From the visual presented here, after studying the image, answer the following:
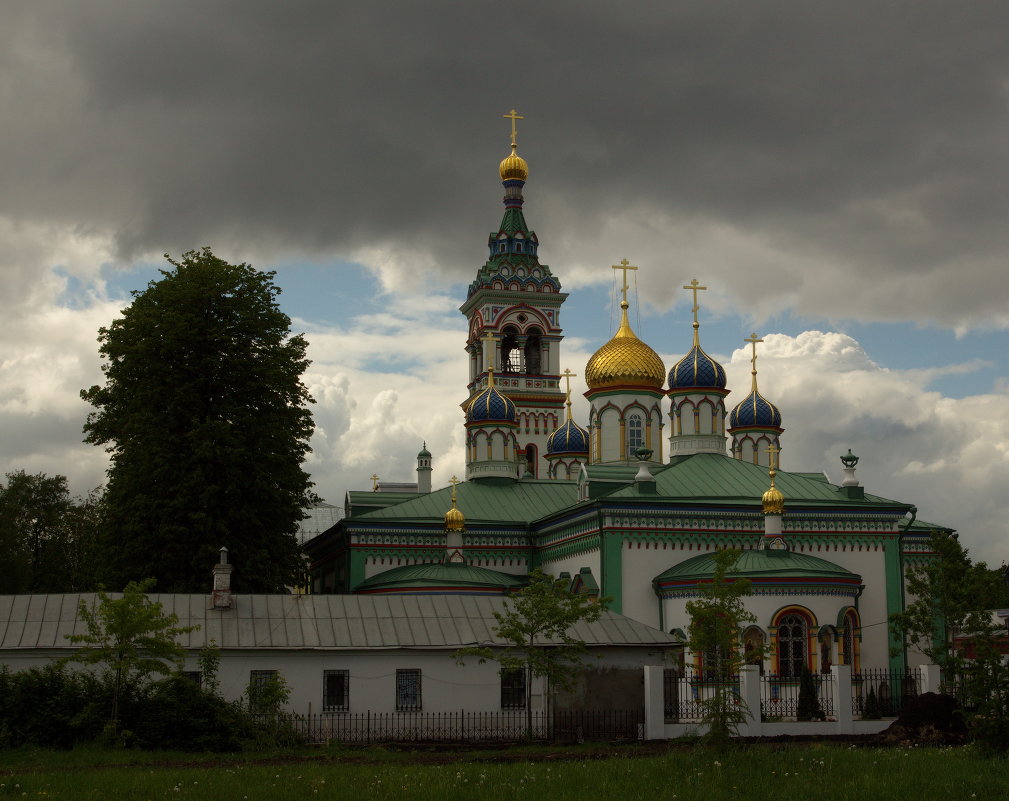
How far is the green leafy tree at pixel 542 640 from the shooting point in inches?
925

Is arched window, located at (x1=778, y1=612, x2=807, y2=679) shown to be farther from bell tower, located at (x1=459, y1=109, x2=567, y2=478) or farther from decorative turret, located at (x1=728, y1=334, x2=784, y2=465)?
bell tower, located at (x1=459, y1=109, x2=567, y2=478)

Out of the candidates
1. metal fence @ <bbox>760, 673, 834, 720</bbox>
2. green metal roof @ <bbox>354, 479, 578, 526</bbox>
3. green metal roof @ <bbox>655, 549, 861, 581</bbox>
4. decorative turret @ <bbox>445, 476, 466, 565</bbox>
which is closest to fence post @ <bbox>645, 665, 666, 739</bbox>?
metal fence @ <bbox>760, 673, 834, 720</bbox>

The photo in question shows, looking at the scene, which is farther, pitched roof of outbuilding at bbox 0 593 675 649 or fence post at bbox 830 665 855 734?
fence post at bbox 830 665 855 734

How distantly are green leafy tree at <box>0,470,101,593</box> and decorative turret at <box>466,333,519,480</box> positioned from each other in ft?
42.1

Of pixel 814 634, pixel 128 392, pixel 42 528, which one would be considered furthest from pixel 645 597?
pixel 42 528

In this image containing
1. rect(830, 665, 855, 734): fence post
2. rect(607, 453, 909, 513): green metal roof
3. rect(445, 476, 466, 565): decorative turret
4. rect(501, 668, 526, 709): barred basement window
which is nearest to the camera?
rect(501, 668, 526, 709): barred basement window

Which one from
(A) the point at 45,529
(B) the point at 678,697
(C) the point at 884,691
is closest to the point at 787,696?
(C) the point at 884,691

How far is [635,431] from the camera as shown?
43188mm

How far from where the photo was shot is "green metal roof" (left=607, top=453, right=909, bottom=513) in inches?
1398

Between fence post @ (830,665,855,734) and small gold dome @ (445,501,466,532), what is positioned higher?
small gold dome @ (445,501,466,532)

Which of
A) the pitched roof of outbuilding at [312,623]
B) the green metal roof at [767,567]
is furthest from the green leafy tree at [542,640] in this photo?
the green metal roof at [767,567]

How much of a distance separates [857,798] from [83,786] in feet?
28.9

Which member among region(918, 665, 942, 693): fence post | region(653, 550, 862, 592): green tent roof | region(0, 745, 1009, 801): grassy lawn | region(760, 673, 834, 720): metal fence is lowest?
region(0, 745, 1009, 801): grassy lawn

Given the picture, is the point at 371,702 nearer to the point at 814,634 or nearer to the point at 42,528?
the point at 814,634
